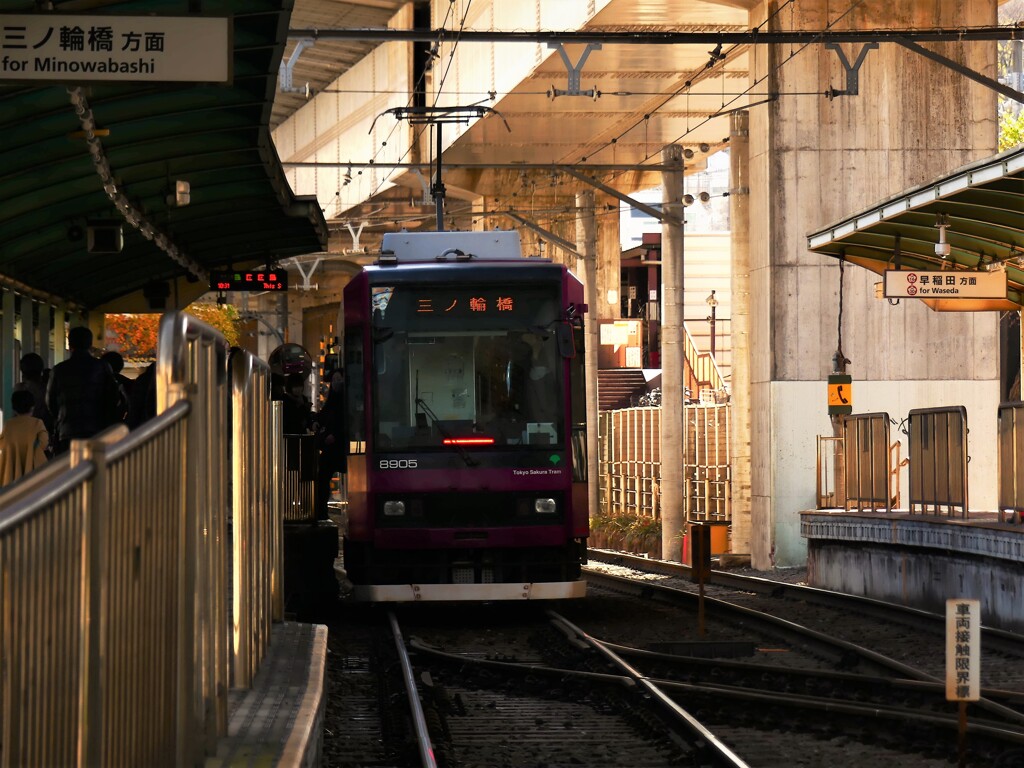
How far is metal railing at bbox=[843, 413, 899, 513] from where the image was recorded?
65.5 ft

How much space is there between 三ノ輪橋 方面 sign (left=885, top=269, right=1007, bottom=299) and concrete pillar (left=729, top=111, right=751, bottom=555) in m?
8.80

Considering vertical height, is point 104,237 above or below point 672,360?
above

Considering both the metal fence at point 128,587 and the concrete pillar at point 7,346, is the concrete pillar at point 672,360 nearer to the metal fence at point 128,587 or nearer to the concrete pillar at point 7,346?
the concrete pillar at point 7,346

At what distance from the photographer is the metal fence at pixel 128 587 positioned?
11.2ft

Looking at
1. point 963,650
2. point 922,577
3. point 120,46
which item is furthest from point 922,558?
point 120,46

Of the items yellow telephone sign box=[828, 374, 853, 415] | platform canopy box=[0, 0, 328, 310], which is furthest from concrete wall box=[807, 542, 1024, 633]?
platform canopy box=[0, 0, 328, 310]

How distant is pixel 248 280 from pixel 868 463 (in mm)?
8216

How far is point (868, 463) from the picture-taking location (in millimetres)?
20719

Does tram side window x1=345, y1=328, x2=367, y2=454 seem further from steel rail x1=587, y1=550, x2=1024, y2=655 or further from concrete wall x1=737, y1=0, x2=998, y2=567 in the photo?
concrete wall x1=737, y1=0, x2=998, y2=567

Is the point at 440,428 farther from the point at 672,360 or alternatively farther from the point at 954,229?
the point at 672,360

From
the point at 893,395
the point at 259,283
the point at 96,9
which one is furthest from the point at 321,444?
the point at 893,395

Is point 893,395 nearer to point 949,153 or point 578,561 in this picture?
point 949,153

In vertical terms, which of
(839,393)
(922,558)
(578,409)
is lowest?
(922,558)

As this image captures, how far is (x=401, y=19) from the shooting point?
4181 centimetres
